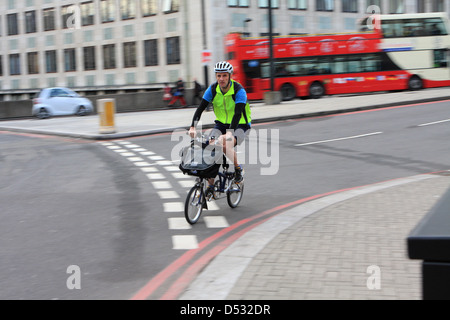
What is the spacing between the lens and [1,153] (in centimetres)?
1495

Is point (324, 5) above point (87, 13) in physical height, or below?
below

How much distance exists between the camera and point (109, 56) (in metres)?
50.1

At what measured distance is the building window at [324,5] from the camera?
162 ft

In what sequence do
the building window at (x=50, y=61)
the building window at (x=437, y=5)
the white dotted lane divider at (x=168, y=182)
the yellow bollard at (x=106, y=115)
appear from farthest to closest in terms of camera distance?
the building window at (x=437, y=5)
the building window at (x=50, y=61)
the yellow bollard at (x=106, y=115)
the white dotted lane divider at (x=168, y=182)

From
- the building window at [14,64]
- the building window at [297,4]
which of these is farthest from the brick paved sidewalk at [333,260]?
the building window at [14,64]

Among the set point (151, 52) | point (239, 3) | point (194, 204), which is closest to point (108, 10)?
point (151, 52)

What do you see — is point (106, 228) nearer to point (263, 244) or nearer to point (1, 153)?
point (263, 244)

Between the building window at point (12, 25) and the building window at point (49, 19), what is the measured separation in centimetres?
418

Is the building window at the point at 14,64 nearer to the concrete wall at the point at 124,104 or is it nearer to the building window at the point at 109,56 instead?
the building window at the point at 109,56

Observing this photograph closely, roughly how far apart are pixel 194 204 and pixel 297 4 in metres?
43.5

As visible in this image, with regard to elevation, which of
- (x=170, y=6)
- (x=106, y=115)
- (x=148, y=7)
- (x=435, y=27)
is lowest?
(x=106, y=115)

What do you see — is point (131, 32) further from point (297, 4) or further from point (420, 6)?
point (420, 6)

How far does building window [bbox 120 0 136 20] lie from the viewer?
47875mm
